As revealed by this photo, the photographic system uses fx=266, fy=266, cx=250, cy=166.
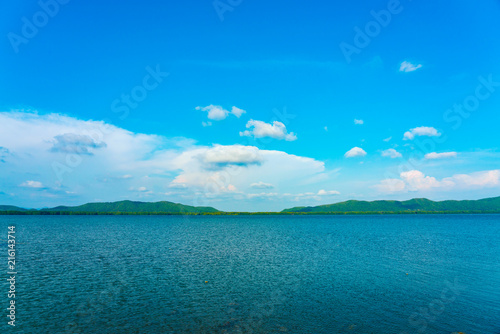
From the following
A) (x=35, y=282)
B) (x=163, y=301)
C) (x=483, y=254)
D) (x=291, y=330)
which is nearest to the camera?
(x=291, y=330)

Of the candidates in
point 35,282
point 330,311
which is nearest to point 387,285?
point 330,311

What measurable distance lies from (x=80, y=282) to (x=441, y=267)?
6292 cm

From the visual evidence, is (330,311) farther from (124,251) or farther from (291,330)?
(124,251)

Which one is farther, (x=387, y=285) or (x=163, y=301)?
(x=387, y=285)

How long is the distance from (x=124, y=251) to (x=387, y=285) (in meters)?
59.6

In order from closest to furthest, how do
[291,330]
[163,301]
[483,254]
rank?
1. [291,330]
2. [163,301]
3. [483,254]

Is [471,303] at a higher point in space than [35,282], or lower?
lower

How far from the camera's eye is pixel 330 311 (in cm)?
2961

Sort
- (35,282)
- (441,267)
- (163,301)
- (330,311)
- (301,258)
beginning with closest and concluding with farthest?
1. (330,311)
2. (163,301)
3. (35,282)
4. (441,267)
5. (301,258)

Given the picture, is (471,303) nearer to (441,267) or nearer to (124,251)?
(441,267)

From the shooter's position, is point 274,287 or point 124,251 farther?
point 124,251

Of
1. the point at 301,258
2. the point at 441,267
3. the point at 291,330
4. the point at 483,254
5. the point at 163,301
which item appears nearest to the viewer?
the point at 291,330

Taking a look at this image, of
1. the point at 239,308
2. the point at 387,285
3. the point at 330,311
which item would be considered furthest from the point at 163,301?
the point at 387,285

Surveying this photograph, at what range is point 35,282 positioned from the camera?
3809cm
